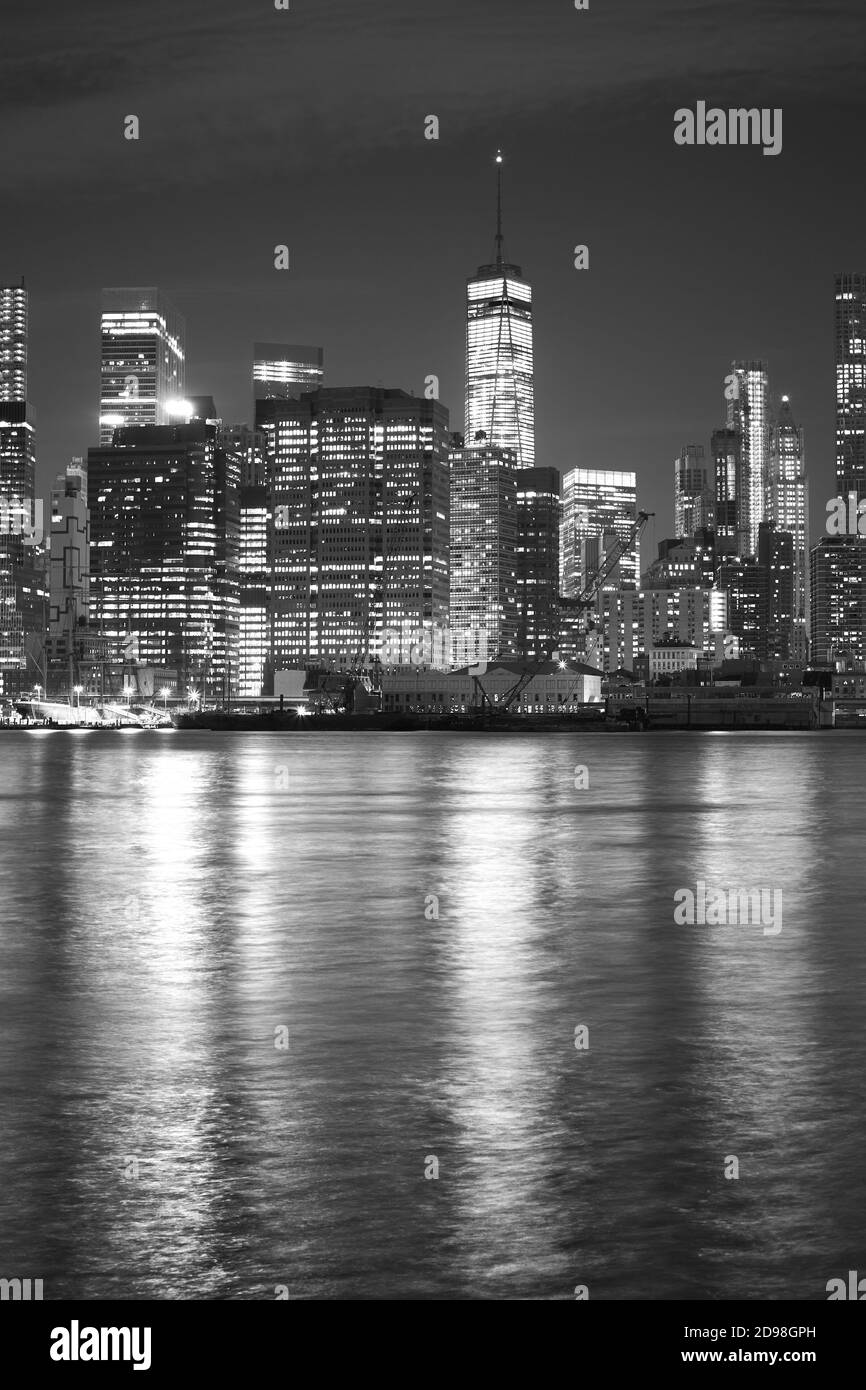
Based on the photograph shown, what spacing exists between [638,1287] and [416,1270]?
1.45 meters

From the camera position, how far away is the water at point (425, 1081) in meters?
10.6

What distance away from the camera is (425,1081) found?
15.6m

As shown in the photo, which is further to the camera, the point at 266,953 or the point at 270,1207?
the point at 266,953

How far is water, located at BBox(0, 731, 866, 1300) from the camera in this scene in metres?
10.6

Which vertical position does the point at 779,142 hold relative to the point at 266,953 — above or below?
above

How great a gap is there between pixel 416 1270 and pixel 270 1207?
162cm
